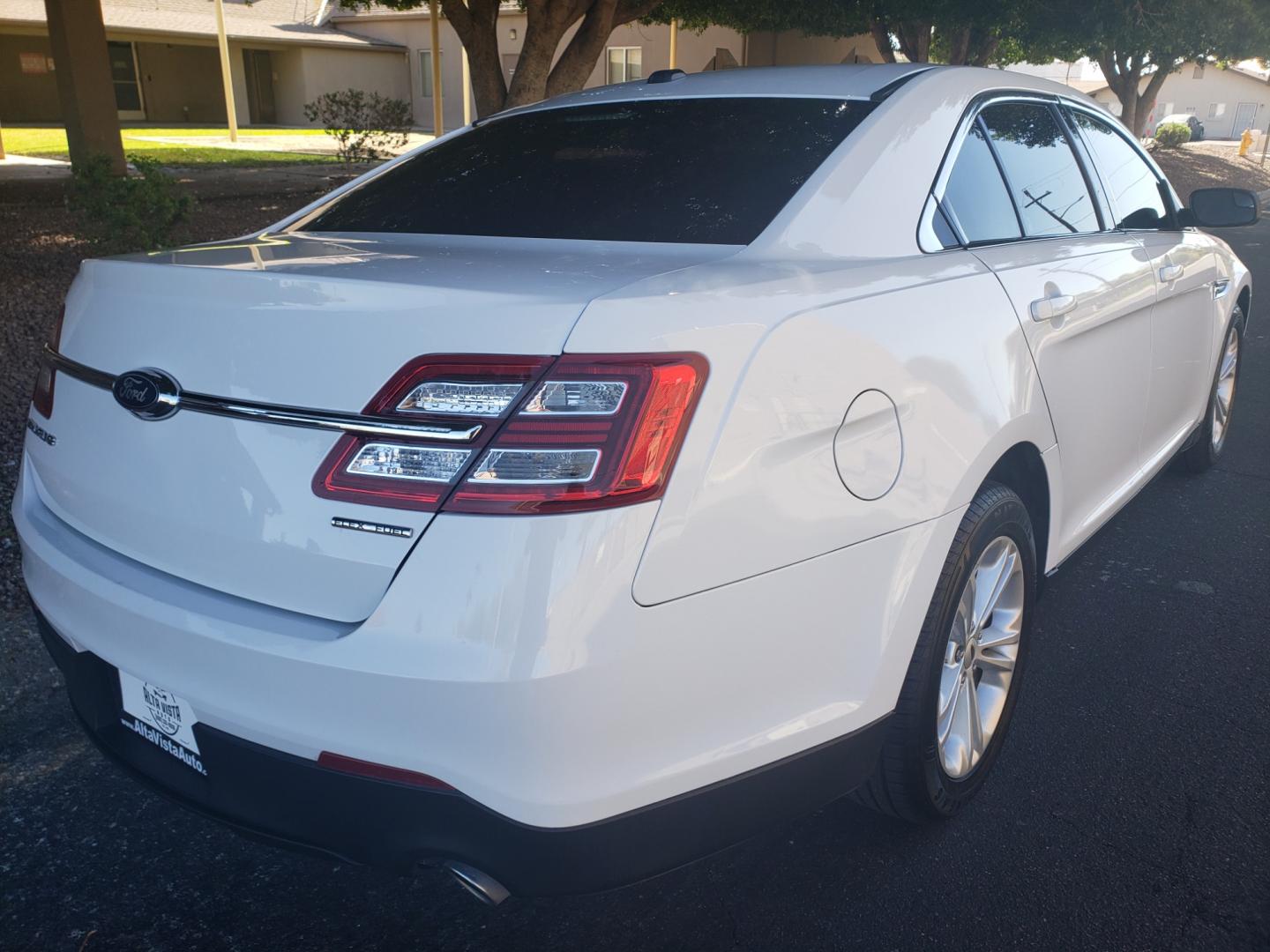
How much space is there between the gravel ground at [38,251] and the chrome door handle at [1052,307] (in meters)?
3.24

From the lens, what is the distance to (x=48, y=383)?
227cm

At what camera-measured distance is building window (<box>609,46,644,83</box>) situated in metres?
28.5

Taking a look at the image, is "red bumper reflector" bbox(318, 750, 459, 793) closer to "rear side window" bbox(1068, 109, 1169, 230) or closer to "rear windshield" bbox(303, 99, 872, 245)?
"rear windshield" bbox(303, 99, 872, 245)

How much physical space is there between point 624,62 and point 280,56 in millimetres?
12997

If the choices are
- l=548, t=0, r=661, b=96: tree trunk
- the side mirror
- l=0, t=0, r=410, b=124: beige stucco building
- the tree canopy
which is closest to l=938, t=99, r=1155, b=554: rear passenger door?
the side mirror

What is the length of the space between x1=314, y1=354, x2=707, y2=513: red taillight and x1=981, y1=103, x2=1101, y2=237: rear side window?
5.87 feet

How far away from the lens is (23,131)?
2755 centimetres

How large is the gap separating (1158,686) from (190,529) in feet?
8.99

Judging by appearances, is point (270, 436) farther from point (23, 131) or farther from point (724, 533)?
point (23, 131)

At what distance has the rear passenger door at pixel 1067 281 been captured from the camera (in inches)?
107

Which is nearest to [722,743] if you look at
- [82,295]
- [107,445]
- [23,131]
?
[107,445]

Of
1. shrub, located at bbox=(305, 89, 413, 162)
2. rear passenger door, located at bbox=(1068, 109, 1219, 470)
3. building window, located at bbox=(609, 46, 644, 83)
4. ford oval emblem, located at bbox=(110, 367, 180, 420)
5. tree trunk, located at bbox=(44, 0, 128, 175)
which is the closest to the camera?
ford oval emblem, located at bbox=(110, 367, 180, 420)

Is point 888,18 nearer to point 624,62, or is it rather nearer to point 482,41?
point 482,41

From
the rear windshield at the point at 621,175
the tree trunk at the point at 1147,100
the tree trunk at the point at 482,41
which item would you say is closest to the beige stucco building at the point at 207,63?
the tree trunk at the point at 1147,100
